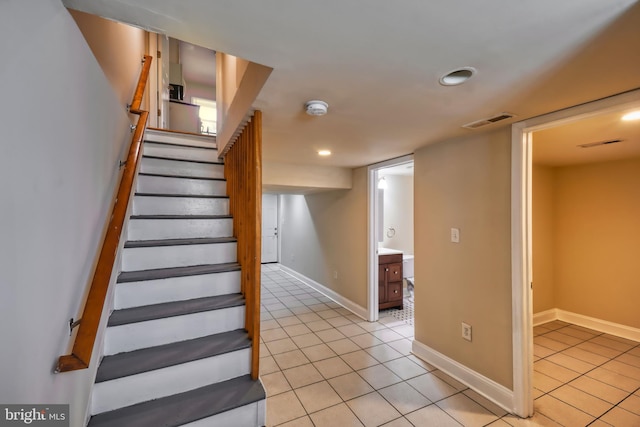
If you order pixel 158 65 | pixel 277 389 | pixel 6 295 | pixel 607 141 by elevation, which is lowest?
pixel 277 389

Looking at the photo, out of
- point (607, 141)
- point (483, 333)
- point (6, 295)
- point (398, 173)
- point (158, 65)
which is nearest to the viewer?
point (6, 295)

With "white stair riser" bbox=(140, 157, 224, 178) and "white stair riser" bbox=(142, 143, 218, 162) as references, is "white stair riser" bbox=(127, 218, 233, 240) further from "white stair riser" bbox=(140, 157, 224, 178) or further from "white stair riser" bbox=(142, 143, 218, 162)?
"white stair riser" bbox=(142, 143, 218, 162)

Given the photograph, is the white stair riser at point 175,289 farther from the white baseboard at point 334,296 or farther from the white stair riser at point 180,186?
the white baseboard at point 334,296

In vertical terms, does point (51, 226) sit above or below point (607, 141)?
below

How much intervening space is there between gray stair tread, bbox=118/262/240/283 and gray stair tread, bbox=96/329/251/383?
1.51ft

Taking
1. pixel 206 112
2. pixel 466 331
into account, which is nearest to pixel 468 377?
pixel 466 331

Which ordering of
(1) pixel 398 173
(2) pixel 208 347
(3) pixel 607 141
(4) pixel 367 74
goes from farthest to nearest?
1. (1) pixel 398 173
2. (3) pixel 607 141
3. (2) pixel 208 347
4. (4) pixel 367 74

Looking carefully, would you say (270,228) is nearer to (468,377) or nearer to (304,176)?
(304,176)

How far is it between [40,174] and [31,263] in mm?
292

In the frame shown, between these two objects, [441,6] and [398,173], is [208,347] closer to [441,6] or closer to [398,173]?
[441,6]

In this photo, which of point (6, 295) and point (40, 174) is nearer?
point (6, 295)

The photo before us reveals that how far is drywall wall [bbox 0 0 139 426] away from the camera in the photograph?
750 millimetres

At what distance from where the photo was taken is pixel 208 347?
1772 mm

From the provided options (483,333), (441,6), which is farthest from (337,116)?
(483,333)
